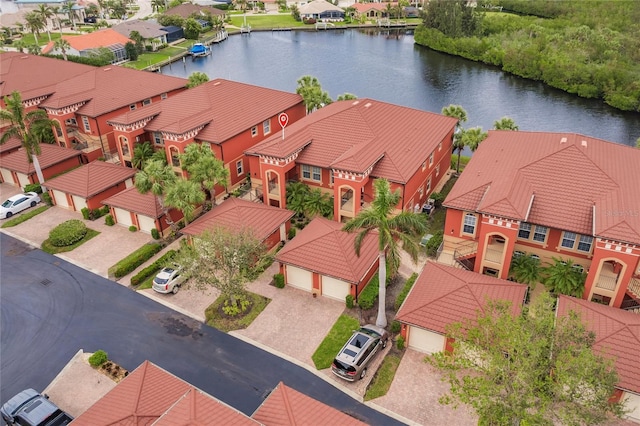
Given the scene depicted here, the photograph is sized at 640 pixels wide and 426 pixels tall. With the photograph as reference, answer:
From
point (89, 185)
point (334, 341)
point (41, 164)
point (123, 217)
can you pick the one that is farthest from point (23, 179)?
point (334, 341)

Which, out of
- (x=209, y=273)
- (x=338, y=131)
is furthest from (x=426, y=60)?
(x=209, y=273)

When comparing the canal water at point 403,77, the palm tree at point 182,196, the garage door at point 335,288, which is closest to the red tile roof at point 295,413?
the garage door at point 335,288

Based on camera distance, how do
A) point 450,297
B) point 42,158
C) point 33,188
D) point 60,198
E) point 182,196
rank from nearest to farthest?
point 450,297
point 182,196
point 60,198
point 33,188
point 42,158

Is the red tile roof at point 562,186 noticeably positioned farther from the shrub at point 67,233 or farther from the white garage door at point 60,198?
the white garage door at point 60,198

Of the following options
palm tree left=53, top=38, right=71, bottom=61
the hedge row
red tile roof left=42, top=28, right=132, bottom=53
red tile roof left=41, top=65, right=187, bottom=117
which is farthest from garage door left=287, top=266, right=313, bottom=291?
red tile roof left=42, top=28, right=132, bottom=53

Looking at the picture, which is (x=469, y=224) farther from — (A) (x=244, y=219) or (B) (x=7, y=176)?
(B) (x=7, y=176)
